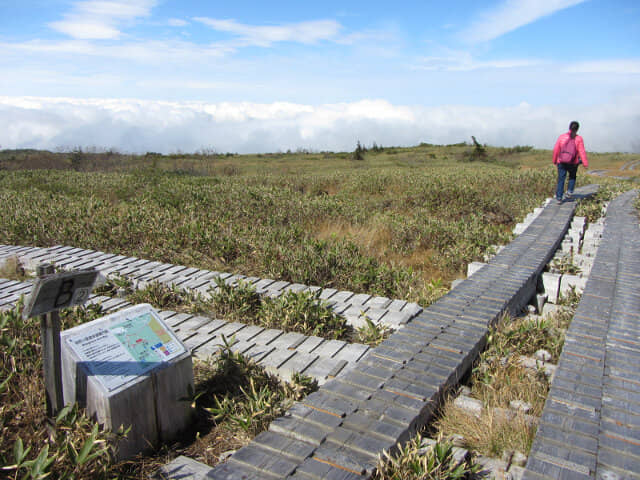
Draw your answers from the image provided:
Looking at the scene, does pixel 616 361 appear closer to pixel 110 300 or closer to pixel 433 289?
pixel 433 289

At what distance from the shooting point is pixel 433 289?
16.2 feet

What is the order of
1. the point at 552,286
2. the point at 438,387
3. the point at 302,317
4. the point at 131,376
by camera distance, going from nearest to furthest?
the point at 131,376 → the point at 438,387 → the point at 302,317 → the point at 552,286

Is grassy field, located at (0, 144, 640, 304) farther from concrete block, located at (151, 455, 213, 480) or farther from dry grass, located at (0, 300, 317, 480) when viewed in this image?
concrete block, located at (151, 455, 213, 480)

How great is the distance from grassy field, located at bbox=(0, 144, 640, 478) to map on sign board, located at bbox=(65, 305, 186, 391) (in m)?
0.30

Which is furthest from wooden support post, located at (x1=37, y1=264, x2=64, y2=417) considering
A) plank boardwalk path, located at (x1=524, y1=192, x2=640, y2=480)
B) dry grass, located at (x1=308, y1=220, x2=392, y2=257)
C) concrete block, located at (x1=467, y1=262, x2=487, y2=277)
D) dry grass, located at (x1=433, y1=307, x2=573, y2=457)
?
dry grass, located at (x1=308, y1=220, x2=392, y2=257)

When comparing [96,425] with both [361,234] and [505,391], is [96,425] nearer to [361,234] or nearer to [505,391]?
[505,391]

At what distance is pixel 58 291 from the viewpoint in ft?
7.63

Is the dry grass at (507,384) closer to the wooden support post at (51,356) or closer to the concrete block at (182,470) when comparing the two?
the concrete block at (182,470)

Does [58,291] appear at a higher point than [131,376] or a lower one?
higher

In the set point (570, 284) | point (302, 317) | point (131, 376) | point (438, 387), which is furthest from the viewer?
point (570, 284)

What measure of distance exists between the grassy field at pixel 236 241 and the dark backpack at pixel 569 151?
1152 mm

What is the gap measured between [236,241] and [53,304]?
463 cm

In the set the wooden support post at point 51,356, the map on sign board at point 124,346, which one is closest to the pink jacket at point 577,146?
the map on sign board at point 124,346

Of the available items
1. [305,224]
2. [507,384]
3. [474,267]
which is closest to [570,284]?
[474,267]
